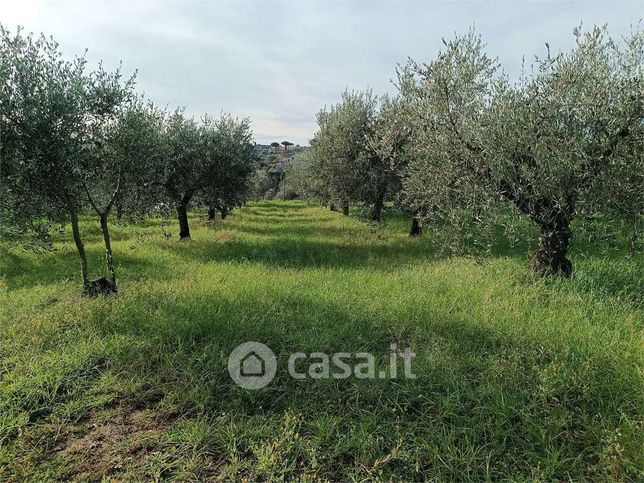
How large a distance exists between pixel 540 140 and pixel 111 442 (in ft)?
28.0

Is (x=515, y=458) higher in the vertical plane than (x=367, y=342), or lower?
lower

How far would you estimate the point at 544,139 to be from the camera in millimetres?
6840

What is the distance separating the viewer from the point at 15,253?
1293cm

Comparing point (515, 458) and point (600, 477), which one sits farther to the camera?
point (515, 458)

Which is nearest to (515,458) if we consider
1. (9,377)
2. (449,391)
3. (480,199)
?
(449,391)

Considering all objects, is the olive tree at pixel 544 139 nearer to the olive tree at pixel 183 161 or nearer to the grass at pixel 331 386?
the grass at pixel 331 386

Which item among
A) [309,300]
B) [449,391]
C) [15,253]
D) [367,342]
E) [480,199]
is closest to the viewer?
[449,391]

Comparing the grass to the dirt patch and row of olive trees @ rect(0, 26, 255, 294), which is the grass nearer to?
the dirt patch

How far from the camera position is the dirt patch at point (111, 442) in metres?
3.64

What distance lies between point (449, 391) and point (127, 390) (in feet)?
14.1

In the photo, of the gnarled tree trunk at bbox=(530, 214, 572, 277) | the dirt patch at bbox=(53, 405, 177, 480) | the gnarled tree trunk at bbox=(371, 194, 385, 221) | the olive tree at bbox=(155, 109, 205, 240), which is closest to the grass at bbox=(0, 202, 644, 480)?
the dirt patch at bbox=(53, 405, 177, 480)

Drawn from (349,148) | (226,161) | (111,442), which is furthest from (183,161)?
(111,442)

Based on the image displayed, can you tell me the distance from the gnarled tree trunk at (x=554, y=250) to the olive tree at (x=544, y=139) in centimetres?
2

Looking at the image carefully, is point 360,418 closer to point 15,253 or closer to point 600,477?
point 600,477
